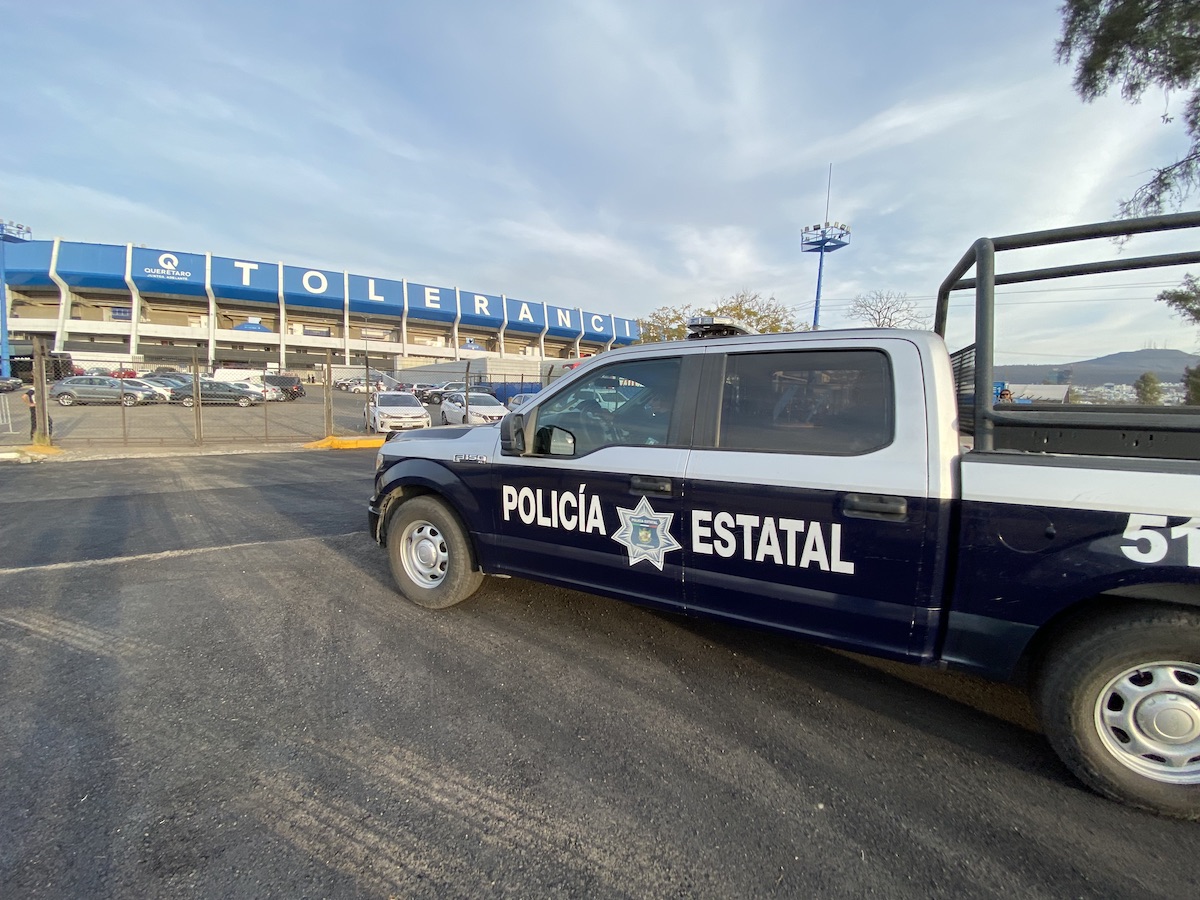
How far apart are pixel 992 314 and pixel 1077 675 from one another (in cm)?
149

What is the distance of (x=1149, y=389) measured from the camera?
331cm

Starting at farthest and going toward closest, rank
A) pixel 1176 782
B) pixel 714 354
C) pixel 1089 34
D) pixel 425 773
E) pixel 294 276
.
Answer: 1. pixel 294 276
2. pixel 1089 34
3. pixel 714 354
4. pixel 425 773
5. pixel 1176 782

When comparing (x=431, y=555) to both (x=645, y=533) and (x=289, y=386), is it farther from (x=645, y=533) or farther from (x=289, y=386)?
(x=289, y=386)

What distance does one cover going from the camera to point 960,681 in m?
2.90

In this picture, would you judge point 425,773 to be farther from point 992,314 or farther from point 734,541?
point 992,314

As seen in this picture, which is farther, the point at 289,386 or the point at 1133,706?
the point at 289,386

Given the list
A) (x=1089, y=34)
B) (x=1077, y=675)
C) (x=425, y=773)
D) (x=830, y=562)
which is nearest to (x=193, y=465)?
(x=425, y=773)

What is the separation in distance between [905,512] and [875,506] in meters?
0.11

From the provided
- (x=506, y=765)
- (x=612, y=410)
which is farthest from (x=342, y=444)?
(x=506, y=765)

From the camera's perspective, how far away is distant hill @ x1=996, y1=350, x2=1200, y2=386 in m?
3.06

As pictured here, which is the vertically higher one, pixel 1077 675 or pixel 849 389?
pixel 849 389

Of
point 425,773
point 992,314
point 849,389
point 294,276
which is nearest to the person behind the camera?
point 425,773

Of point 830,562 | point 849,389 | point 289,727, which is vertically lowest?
point 289,727

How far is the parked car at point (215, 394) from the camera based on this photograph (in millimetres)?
25672
